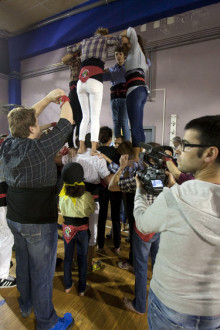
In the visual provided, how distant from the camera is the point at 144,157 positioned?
1200 mm

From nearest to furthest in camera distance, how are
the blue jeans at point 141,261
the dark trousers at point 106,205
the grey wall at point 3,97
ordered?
the blue jeans at point 141,261
the dark trousers at point 106,205
the grey wall at point 3,97

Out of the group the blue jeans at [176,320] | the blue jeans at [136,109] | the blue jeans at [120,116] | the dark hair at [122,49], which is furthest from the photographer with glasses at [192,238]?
the blue jeans at [120,116]

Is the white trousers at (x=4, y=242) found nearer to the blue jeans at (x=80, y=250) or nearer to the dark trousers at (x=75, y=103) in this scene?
the blue jeans at (x=80, y=250)

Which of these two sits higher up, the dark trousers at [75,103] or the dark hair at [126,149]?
the dark trousers at [75,103]

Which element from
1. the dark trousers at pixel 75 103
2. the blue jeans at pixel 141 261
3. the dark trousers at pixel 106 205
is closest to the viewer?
the blue jeans at pixel 141 261

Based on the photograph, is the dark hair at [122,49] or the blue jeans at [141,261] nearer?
the blue jeans at [141,261]

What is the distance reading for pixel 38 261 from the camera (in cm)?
137

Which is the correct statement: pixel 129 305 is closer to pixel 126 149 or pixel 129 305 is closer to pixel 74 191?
pixel 74 191

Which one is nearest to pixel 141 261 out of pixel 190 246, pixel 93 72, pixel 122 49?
pixel 190 246

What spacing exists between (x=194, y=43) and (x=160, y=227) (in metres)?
4.22

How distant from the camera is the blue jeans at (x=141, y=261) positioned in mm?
1564

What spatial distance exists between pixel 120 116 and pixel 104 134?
282 mm

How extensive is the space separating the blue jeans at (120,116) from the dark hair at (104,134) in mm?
107

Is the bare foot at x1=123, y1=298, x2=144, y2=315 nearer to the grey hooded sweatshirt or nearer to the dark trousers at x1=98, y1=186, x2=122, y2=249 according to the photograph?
the dark trousers at x1=98, y1=186, x2=122, y2=249
